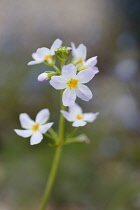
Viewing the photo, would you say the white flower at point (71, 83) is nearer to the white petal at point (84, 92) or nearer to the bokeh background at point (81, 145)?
the white petal at point (84, 92)

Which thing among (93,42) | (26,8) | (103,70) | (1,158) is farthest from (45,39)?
(1,158)

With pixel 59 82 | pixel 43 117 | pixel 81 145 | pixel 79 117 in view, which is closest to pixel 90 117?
pixel 79 117

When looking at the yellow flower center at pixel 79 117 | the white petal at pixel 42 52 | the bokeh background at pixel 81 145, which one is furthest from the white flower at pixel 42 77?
the bokeh background at pixel 81 145

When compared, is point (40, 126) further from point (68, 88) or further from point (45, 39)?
point (45, 39)

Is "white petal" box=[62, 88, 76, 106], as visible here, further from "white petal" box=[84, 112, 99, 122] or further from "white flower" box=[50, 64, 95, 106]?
"white petal" box=[84, 112, 99, 122]

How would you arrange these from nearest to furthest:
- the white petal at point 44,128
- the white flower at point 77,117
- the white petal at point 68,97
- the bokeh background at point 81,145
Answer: the white petal at point 68,97 < the white petal at point 44,128 < the white flower at point 77,117 < the bokeh background at point 81,145

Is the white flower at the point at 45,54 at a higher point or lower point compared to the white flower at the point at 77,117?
higher
